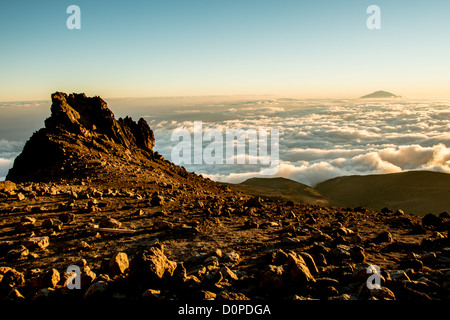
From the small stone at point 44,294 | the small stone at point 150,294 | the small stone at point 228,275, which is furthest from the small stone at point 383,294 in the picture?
the small stone at point 44,294

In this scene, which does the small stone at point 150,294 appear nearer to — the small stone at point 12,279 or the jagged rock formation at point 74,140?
the small stone at point 12,279

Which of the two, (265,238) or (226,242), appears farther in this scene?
(265,238)

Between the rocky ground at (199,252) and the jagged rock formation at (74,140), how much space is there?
9.36 metres

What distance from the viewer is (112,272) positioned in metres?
4.93

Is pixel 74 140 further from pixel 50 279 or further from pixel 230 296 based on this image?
pixel 230 296

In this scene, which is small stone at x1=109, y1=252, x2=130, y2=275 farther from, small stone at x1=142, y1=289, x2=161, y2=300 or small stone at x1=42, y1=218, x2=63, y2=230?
small stone at x1=42, y1=218, x2=63, y2=230

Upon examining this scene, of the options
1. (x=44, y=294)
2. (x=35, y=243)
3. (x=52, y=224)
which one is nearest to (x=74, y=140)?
(x=52, y=224)

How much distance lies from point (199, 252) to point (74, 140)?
22200mm

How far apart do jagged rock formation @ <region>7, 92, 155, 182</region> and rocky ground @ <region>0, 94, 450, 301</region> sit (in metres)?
9.36

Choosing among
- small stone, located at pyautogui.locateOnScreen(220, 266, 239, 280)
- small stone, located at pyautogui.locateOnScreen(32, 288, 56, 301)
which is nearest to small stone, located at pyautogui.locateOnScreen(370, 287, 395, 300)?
small stone, located at pyautogui.locateOnScreen(220, 266, 239, 280)

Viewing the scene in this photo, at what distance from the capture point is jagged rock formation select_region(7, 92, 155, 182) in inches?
818
